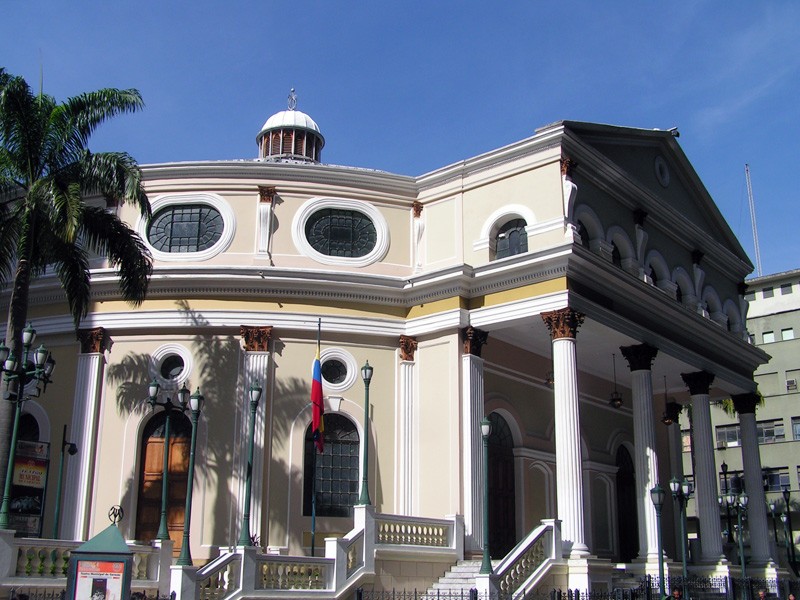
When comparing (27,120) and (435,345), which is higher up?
(27,120)

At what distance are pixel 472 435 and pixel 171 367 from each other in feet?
26.6

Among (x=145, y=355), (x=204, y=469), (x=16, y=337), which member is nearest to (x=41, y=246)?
(x=16, y=337)

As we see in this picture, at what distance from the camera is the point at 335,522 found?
23734 mm

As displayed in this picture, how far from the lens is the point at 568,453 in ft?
70.5

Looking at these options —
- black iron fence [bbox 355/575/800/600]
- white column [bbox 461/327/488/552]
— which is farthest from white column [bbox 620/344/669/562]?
white column [bbox 461/327/488/552]

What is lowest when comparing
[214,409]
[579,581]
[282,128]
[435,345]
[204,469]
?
[579,581]

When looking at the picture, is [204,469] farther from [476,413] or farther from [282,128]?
[282,128]

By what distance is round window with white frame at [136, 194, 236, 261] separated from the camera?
85.5 feet

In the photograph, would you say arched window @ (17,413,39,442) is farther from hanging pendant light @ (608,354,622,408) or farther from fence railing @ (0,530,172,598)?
hanging pendant light @ (608,354,622,408)

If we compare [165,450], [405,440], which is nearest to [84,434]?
[165,450]

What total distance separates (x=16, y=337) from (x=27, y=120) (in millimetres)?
4889

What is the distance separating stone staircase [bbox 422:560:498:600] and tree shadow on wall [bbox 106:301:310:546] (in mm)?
4270

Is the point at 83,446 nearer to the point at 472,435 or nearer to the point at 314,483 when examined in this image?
the point at 314,483

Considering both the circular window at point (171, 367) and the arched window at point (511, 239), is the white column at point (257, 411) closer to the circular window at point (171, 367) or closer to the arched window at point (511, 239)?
the circular window at point (171, 367)
